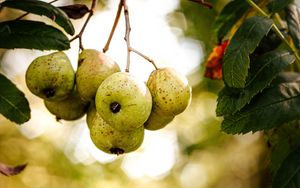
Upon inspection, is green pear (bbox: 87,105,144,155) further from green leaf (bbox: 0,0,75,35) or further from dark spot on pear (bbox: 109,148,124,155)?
green leaf (bbox: 0,0,75,35)

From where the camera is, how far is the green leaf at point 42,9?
1594 millimetres

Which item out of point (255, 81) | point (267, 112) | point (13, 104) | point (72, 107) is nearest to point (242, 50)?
point (255, 81)

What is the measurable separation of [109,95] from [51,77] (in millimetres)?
260

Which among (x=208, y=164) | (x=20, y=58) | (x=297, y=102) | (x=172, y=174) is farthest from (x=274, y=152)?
(x=172, y=174)

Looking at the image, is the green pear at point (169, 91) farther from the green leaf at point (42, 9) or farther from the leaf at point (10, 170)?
the leaf at point (10, 170)

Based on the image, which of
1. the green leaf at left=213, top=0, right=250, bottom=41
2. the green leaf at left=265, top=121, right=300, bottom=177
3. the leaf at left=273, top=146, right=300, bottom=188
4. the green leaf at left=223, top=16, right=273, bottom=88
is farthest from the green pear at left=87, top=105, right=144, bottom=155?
the green leaf at left=213, top=0, right=250, bottom=41

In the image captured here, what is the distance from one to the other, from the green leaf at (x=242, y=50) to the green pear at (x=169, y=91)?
148 millimetres

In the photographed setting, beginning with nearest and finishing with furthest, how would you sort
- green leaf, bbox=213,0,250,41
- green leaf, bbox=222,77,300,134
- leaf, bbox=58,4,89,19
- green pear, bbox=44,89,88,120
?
green leaf, bbox=222,77,300,134 < green pear, bbox=44,89,88,120 < leaf, bbox=58,4,89,19 < green leaf, bbox=213,0,250,41

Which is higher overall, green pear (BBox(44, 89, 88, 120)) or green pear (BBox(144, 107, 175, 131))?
green pear (BBox(144, 107, 175, 131))

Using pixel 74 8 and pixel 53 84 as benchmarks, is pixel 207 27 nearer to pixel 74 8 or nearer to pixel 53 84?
pixel 74 8

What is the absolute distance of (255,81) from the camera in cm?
160

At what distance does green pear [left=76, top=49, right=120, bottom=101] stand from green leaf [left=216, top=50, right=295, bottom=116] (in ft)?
1.28

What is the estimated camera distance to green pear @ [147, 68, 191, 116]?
5.15ft

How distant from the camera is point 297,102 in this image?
1667mm
